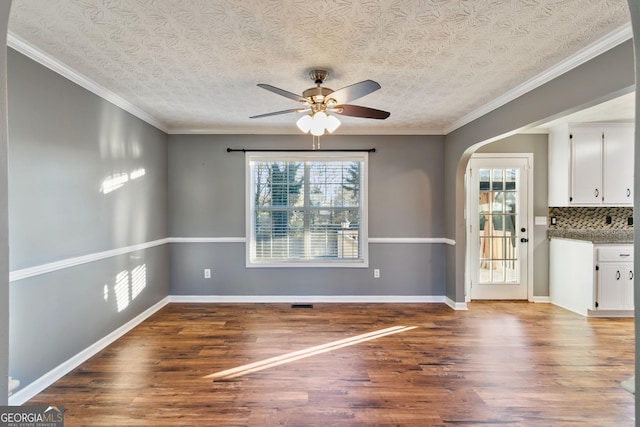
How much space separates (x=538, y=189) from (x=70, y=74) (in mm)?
5398

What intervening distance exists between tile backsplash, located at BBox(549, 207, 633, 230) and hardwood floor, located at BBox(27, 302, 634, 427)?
126 cm

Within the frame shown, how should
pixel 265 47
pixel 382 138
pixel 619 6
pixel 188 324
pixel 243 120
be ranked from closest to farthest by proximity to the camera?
pixel 619 6 → pixel 265 47 → pixel 188 324 → pixel 243 120 → pixel 382 138

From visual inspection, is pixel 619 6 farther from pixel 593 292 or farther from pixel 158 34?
pixel 593 292

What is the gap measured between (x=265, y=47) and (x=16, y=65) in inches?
63.1

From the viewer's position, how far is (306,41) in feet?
6.56

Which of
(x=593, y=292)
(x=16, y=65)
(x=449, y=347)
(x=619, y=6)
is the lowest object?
(x=449, y=347)

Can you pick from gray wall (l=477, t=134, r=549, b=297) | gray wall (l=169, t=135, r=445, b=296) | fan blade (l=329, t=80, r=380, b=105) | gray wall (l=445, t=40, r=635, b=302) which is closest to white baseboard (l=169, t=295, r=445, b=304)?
gray wall (l=169, t=135, r=445, b=296)

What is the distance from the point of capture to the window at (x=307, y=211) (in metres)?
4.43

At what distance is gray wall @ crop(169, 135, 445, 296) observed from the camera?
4.33 metres

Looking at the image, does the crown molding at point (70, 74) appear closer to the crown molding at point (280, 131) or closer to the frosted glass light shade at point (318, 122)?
the crown molding at point (280, 131)

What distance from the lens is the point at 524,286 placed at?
4395mm

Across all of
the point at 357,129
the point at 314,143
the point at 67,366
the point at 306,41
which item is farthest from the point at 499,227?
the point at 67,366

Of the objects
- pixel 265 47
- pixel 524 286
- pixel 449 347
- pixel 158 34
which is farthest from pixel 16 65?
pixel 524 286

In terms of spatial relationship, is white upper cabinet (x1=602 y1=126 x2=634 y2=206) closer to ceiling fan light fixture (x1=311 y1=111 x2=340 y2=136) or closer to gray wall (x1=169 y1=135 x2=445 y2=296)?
gray wall (x1=169 y1=135 x2=445 y2=296)
